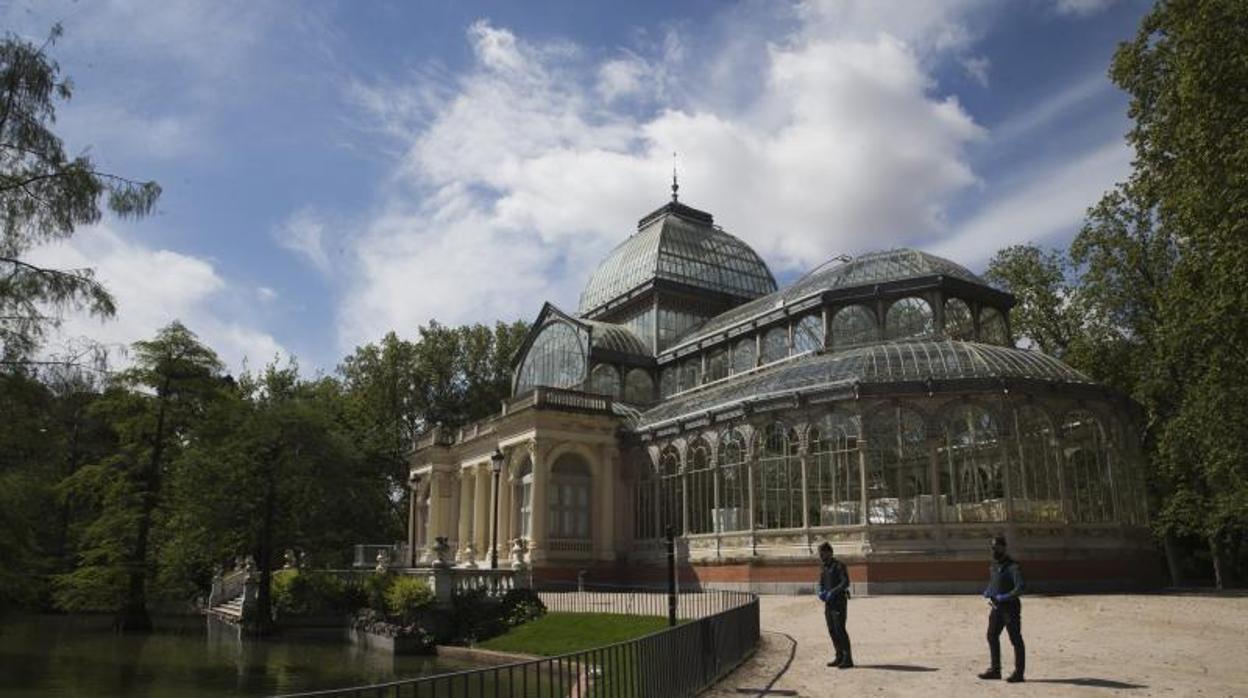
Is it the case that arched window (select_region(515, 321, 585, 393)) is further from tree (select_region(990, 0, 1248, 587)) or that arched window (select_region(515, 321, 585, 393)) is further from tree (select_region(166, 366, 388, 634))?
tree (select_region(990, 0, 1248, 587))

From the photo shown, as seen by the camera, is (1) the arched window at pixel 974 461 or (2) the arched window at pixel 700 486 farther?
(2) the arched window at pixel 700 486

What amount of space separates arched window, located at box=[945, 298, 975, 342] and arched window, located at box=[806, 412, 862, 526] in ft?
25.0

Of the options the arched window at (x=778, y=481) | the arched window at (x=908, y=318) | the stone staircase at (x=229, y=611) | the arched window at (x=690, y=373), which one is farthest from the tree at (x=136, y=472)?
the arched window at (x=908, y=318)

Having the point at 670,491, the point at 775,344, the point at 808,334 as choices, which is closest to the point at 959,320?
the point at 808,334

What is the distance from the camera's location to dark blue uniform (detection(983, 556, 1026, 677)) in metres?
11.3

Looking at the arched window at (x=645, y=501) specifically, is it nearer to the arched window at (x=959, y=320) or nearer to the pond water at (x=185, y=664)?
the pond water at (x=185, y=664)

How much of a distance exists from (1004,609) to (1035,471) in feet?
53.3

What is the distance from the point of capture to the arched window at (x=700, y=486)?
31.4 m

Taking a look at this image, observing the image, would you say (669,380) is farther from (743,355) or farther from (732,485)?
(732,485)

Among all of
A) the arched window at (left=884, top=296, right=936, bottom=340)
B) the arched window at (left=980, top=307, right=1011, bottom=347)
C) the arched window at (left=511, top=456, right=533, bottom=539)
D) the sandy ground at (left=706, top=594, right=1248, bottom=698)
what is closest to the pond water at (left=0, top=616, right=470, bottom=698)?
the arched window at (left=511, top=456, right=533, bottom=539)

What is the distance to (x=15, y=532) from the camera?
14.8 meters

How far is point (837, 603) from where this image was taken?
43.1 ft

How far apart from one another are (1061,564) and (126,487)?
3101 centimetres

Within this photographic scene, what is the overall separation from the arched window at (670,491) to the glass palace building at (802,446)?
0.28 feet
